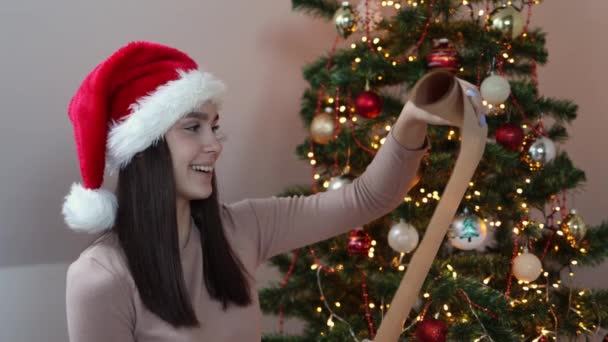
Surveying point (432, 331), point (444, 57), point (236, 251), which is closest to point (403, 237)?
point (432, 331)

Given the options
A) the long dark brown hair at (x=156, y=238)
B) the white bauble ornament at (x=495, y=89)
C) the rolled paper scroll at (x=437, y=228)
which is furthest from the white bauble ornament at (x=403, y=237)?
the rolled paper scroll at (x=437, y=228)

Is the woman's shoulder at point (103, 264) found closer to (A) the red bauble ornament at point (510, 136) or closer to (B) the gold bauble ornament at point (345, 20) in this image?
(B) the gold bauble ornament at point (345, 20)

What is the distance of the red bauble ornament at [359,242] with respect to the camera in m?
2.08

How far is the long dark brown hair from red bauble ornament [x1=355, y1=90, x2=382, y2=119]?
74 cm

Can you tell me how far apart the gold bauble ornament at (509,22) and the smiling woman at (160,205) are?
789 millimetres

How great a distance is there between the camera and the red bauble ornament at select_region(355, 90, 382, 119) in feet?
6.61

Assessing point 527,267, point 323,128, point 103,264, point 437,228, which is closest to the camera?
point 437,228

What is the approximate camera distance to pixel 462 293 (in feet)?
6.65

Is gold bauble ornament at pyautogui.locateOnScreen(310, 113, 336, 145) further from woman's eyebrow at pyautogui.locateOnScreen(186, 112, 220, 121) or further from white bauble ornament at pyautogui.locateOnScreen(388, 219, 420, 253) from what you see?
woman's eyebrow at pyautogui.locateOnScreen(186, 112, 220, 121)

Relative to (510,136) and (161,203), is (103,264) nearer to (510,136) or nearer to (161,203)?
(161,203)

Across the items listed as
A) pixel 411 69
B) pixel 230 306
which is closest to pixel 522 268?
pixel 411 69

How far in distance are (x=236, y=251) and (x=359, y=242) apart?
0.60m

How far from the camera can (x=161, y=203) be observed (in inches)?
54.6

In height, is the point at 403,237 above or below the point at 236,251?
below
